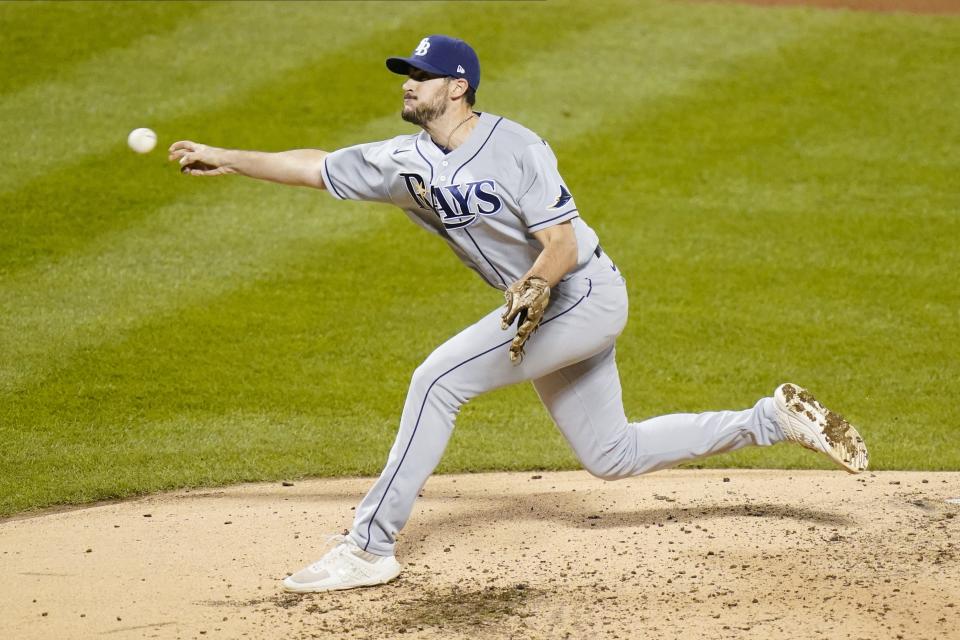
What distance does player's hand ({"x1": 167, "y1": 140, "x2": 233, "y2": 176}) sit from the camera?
4.88 metres

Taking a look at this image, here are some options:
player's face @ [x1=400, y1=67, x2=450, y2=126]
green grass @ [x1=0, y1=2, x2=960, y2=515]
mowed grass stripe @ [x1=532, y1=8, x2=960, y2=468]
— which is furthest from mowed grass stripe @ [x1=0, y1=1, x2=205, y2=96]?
player's face @ [x1=400, y1=67, x2=450, y2=126]

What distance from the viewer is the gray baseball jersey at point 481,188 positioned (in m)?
4.43

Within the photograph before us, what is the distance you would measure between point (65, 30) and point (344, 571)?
8099mm

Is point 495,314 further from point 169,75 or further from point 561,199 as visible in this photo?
point 169,75

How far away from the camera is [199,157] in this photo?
489 cm

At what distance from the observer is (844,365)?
7199 mm

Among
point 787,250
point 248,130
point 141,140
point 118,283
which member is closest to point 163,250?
point 118,283

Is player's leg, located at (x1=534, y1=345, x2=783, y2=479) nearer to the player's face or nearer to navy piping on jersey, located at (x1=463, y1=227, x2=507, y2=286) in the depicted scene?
navy piping on jersey, located at (x1=463, y1=227, x2=507, y2=286)

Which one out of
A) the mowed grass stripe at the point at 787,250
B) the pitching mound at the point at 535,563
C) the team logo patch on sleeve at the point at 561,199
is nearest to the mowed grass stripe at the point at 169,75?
the mowed grass stripe at the point at 787,250

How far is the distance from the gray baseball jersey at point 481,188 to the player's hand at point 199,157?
42cm

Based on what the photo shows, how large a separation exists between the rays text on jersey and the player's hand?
78cm

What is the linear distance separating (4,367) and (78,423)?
0.81m

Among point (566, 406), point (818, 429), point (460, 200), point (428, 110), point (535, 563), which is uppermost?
point (428, 110)

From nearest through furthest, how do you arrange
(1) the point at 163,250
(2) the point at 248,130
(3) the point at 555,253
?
(3) the point at 555,253
(1) the point at 163,250
(2) the point at 248,130
